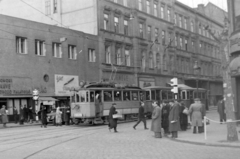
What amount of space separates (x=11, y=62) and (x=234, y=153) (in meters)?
22.6

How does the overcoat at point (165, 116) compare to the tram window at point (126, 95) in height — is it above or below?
below

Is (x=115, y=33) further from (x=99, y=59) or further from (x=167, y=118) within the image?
(x=167, y=118)

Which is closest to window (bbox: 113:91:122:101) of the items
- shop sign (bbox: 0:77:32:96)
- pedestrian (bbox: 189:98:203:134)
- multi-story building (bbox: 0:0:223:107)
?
multi-story building (bbox: 0:0:223:107)

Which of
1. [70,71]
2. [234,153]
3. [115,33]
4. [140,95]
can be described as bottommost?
[234,153]

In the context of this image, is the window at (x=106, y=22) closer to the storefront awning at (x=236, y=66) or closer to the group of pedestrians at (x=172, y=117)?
the group of pedestrians at (x=172, y=117)

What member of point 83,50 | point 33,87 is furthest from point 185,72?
point 33,87

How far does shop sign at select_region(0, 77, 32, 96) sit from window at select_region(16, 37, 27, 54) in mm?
2544

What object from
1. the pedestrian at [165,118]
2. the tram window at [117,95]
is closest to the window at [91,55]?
the tram window at [117,95]

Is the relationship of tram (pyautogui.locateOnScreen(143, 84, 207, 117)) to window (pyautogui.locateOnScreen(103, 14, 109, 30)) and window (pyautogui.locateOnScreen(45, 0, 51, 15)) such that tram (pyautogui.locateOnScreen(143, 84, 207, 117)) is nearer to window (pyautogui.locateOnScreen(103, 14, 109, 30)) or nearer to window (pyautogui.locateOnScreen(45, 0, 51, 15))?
window (pyautogui.locateOnScreen(103, 14, 109, 30))

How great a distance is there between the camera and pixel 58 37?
110 feet

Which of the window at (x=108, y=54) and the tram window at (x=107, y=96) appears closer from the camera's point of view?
the tram window at (x=107, y=96)

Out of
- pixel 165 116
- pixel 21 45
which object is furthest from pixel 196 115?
pixel 21 45

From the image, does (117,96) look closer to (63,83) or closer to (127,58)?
(63,83)

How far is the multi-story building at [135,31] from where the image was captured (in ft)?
127
